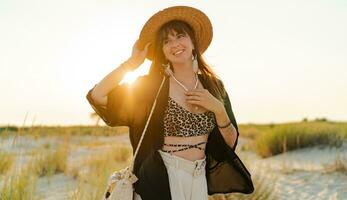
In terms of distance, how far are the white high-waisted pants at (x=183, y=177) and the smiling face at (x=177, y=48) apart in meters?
0.56

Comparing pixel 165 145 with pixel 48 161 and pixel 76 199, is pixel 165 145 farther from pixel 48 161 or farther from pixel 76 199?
pixel 48 161

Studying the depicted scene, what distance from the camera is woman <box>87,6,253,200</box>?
306cm

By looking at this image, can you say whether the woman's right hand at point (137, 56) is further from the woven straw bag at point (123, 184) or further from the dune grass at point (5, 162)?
the dune grass at point (5, 162)

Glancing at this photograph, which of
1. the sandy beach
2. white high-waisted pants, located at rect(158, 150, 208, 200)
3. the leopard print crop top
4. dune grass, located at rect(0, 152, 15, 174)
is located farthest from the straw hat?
dune grass, located at rect(0, 152, 15, 174)

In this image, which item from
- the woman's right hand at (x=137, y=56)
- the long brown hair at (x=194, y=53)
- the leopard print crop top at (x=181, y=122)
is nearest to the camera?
the leopard print crop top at (x=181, y=122)

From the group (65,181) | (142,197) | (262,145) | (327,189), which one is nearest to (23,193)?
(142,197)

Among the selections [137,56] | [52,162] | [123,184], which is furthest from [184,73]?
[52,162]

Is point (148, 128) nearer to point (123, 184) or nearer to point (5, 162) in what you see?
point (123, 184)

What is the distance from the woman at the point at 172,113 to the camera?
306cm

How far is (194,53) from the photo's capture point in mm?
3521

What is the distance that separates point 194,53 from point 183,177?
2.77ft

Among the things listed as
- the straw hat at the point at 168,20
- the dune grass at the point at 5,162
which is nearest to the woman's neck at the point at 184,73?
the straw hat at the point at 168,20

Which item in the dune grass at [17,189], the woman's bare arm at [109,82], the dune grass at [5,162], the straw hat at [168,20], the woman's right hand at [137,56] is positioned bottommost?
the dune grass at [17,189]

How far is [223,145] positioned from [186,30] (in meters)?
0.73
